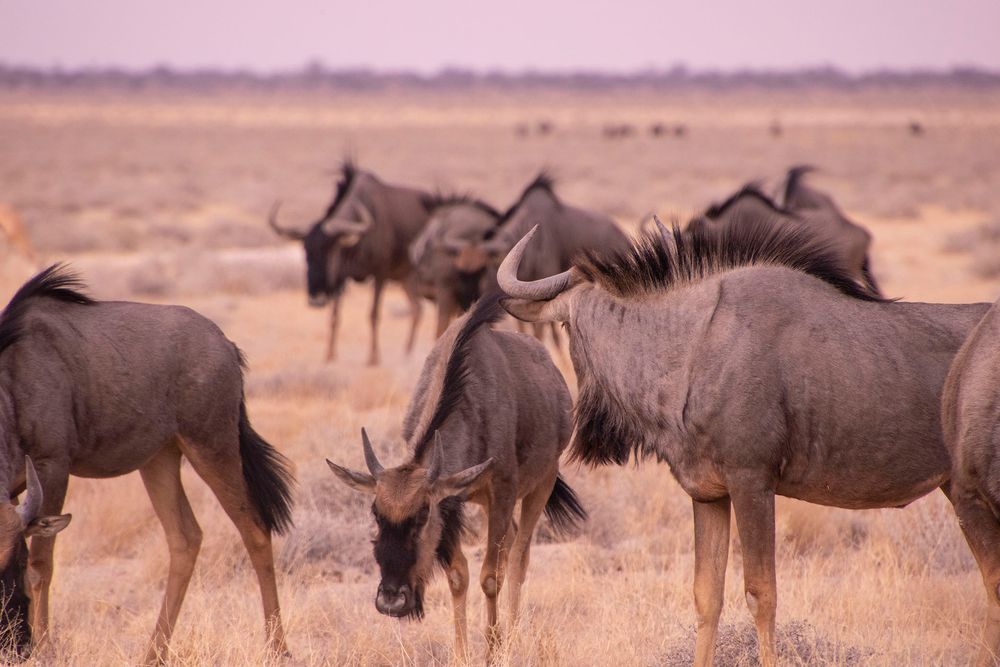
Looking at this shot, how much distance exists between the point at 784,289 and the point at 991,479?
1128mm

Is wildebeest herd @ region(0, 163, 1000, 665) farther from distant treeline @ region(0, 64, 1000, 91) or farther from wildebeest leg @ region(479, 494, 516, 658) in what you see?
distant treeline @ region(0, 64, 1000, 91)

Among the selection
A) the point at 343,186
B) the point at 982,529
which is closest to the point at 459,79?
the point at 343,186

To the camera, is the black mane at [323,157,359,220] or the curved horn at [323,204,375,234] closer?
the curved horn at [323,204,375,234]

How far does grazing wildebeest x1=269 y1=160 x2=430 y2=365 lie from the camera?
14922mm

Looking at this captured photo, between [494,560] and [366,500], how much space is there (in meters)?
2.43

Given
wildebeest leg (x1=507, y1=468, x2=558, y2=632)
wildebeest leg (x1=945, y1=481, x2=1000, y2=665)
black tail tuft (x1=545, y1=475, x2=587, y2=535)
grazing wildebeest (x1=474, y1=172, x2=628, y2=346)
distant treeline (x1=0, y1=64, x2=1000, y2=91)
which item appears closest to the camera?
wildebeest leg (x1=945, y1=481, x2=1000, y2=665)

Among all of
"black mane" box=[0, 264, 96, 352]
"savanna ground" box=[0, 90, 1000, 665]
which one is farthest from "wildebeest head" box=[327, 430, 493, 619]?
"black mane" box=[0, 264, 96, 352]

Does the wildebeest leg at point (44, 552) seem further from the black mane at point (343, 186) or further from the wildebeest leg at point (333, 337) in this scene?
the black mane at point (343, 186)

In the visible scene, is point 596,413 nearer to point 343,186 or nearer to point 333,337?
point 333,337

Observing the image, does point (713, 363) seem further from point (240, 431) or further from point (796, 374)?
point (240, 431)

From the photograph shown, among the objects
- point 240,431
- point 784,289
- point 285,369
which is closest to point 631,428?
point 784,289

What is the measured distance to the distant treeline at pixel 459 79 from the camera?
15138 centimetres

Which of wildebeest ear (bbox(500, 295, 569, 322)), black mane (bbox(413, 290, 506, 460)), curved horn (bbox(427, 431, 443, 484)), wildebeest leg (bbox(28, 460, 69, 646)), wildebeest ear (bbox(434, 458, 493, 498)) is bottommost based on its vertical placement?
wildebeest leg (bbox(28, 460, 69, 646))

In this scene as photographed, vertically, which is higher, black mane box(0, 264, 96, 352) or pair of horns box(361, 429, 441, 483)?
black mane box(0, 264, 96, 352)
